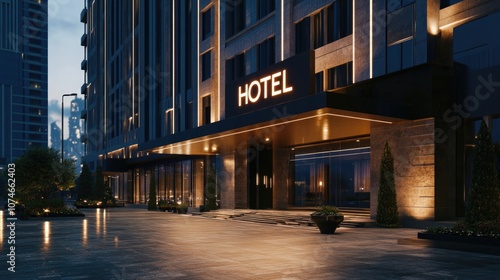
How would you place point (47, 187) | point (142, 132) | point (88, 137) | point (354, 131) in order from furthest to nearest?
point (88, 137), point (142, 132), point (47, 187), point (354, 131)

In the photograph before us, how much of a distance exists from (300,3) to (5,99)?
164 metres

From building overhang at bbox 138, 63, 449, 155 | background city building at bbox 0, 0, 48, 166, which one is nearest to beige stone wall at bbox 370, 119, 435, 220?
building overhang at bbox 138, 63, 449, 155

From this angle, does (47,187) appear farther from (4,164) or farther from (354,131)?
(4,164)

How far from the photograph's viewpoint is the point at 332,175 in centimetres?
3378

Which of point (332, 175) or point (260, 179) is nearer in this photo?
point (332, 175)

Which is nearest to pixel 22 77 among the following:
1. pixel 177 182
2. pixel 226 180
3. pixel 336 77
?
pixel 177 182

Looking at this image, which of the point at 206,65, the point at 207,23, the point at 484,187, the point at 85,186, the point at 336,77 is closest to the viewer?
the point at 484,187

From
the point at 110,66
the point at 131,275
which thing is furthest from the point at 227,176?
the point at 110,66

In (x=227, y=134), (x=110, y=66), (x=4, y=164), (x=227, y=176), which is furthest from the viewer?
(x=4, y=164)

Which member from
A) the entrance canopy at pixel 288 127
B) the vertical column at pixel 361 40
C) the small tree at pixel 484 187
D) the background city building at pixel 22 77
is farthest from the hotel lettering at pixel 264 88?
the background city building at pixel 22 77

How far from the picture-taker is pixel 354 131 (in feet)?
93.5

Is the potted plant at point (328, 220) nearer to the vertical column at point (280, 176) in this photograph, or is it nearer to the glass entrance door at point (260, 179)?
the vertical column at point (280, 176)

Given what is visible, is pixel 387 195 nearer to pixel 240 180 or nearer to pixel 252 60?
pixel 240 180

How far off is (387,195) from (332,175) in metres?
9.94
